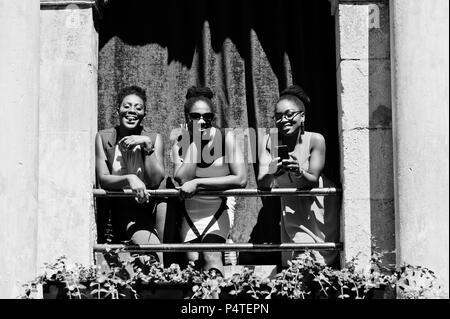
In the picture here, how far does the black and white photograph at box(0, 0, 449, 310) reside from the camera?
14867mm

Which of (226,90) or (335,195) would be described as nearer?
(335,195)

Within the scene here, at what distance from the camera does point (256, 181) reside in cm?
1677

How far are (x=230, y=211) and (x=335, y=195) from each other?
0.96 m

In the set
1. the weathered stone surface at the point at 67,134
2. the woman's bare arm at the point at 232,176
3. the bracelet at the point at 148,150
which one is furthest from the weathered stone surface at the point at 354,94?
the weathered stone surface at the point at 67,134

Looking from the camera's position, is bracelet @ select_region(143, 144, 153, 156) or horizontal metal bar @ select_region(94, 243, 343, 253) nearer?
horizontal metal bar @ select_region(94, 243, 343, 253)

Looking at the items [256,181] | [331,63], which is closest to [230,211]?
[256,181]

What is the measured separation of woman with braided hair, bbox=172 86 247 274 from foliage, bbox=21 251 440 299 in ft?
3.22

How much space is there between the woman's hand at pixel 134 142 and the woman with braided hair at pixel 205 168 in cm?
34

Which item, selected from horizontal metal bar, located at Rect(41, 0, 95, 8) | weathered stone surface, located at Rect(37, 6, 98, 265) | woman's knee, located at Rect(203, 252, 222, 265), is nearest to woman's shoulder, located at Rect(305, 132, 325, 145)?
woman's knee, located at Rect(203, 252, 222, 265)

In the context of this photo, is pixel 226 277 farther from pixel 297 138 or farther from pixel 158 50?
pixel 158 50

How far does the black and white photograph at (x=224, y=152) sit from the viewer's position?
1487 centimetres

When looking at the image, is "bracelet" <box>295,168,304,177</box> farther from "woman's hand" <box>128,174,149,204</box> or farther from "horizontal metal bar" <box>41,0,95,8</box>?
"horizontal metal bar" <box>41,0,95,8</box>

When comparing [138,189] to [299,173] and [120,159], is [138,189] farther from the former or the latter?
[299,173]

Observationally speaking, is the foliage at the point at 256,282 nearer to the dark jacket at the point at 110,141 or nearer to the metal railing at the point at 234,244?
the metal railing at the point at 234,244
